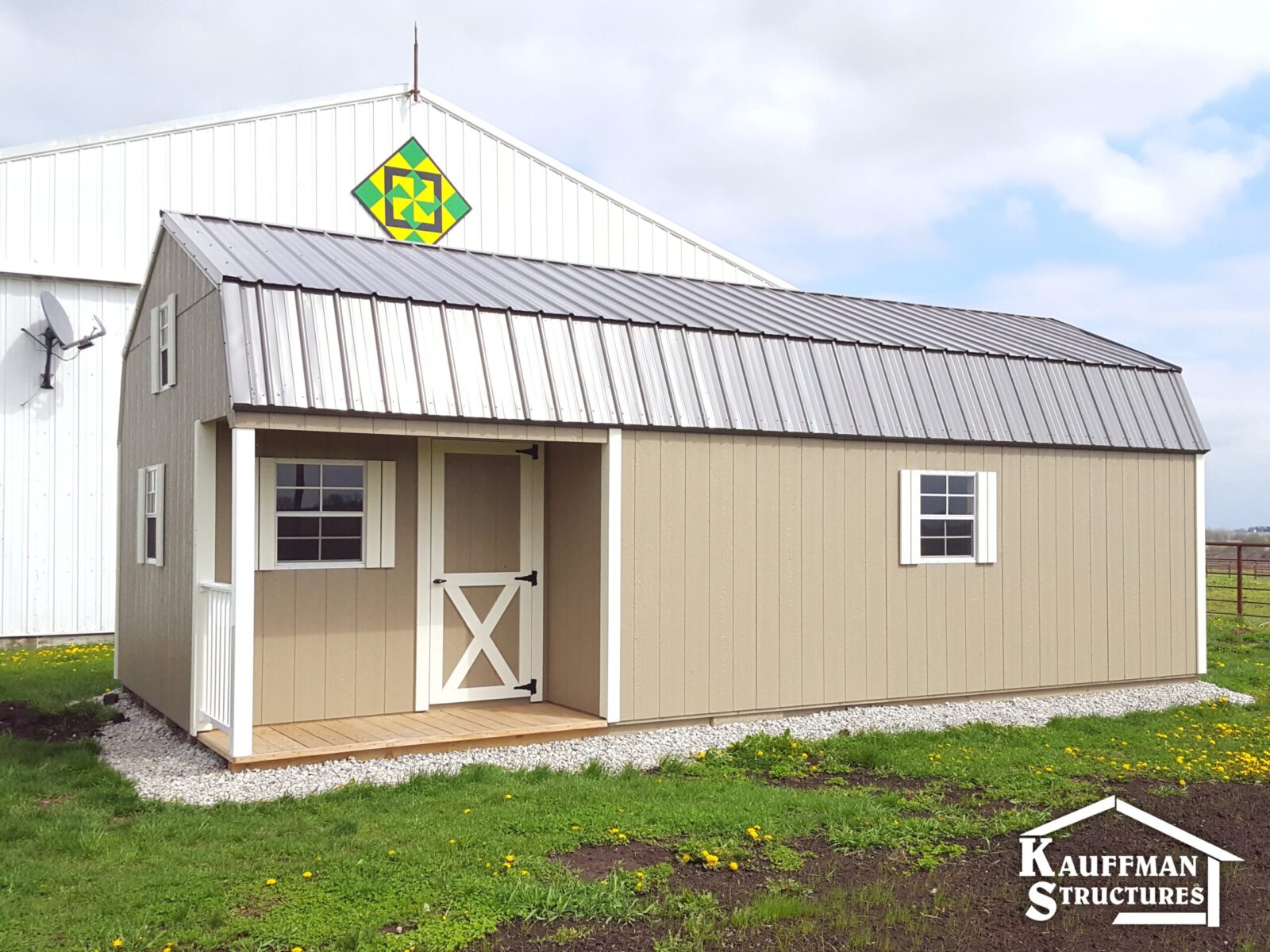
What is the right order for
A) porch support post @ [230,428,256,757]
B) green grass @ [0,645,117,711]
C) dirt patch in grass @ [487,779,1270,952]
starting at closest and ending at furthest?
dirt patch in grass @ [487,779,1270,952] → porch support post @ [230,428,256,757] → green grass @ [0,645,117,711]

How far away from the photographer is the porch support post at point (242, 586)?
23.9 ft

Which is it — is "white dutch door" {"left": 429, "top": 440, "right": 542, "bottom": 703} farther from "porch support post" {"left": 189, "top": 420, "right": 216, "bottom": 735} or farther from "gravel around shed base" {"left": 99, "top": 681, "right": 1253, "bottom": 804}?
"porch support post" {"left": 189, "top": 420, "right": 216, "bottom": 735}

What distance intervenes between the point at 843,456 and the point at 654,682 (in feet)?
8.34

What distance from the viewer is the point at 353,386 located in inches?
303

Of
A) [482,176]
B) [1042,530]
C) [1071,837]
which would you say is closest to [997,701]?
[1042,530]

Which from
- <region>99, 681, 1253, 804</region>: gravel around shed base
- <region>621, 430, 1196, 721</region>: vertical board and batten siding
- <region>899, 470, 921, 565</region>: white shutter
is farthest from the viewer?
<region>899, 470, 921, 565</region>: white shutter

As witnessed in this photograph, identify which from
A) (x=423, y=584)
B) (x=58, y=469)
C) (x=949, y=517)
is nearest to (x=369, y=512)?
(x=423, y=584)

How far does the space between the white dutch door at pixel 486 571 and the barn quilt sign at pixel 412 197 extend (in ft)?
25.6

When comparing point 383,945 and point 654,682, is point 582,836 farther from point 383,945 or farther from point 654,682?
point 654,682

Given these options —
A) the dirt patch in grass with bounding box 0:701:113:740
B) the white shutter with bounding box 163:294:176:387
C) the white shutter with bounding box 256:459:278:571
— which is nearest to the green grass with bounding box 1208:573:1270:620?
the white shutter with bounding box 256:459:278:571

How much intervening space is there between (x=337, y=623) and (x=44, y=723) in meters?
2.75

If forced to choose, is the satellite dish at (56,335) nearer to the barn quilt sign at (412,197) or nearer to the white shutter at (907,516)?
the barn quilt sign at (412,197)

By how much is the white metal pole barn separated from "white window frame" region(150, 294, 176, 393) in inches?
193

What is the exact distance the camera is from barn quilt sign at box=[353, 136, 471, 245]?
1611 centimetres
